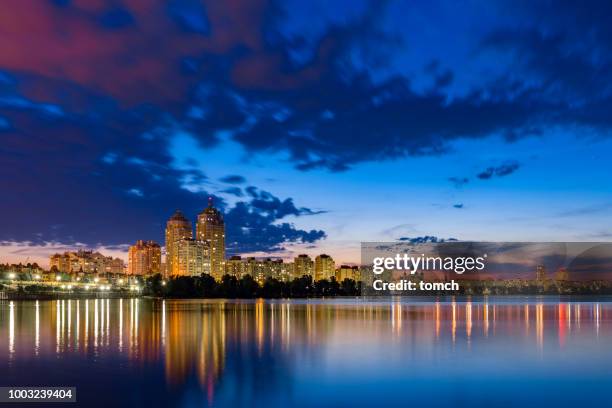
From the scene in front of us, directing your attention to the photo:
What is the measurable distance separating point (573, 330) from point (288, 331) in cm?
2848

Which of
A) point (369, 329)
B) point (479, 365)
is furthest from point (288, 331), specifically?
point (479, 365)

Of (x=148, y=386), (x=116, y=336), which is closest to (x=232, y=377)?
(x=148, y=386)

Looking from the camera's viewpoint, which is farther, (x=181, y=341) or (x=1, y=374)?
(x=181, y=341)

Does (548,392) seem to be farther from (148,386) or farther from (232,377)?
(148,386)

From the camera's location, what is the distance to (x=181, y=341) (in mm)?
48906

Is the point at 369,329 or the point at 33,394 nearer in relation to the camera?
the point at 33,394

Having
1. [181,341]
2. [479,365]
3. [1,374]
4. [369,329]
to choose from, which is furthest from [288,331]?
[1,374]

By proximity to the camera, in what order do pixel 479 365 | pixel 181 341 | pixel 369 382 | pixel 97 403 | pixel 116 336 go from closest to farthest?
pixel 97 403, pixel 369 382, pixel 479 365, pixel 181 341, pixel 116 336

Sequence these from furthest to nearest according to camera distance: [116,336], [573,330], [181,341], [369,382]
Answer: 1. [573,330]
2. [116,336]
3. [181,341]
4. [369,382]

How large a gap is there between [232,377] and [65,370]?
29.4 feet

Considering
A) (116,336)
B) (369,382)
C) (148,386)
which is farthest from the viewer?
(116,336)

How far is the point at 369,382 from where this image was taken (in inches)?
1258

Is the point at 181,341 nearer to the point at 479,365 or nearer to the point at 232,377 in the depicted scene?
the point at 232,377

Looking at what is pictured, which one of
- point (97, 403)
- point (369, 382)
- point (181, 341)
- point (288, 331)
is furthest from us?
point (288, 331)
